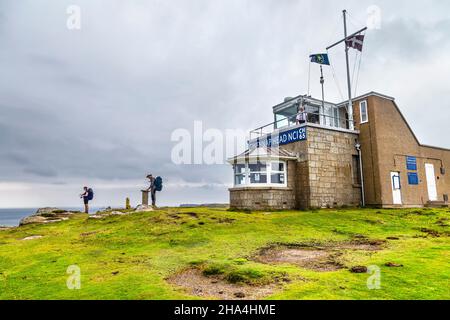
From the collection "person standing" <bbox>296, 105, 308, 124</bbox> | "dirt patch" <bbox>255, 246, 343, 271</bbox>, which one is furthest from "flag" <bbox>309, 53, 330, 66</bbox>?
"dirt patch" <bbox>255, 246, 343, 271</bbox>

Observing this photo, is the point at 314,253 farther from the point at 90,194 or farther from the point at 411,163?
the point at 411,163

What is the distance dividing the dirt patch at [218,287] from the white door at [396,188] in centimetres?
2031

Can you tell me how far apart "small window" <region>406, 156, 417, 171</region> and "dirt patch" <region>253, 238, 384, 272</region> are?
16762mm

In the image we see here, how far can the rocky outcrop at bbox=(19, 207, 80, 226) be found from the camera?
20328mm

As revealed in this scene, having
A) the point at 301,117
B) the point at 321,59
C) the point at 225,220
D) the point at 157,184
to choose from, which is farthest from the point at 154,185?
the point at 321,59

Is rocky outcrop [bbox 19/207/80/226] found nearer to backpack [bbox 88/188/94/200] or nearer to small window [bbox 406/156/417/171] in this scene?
backpack [bbox 88/188/94/200]

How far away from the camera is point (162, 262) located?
8.43 meters

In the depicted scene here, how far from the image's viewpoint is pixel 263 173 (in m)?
20.5
